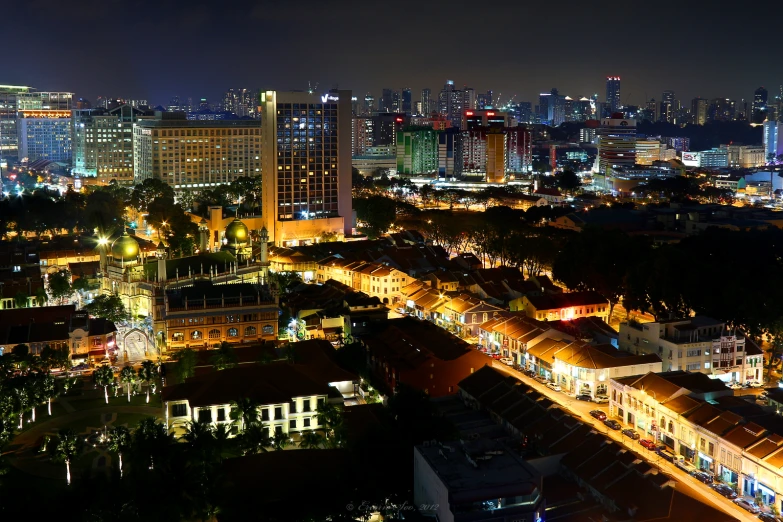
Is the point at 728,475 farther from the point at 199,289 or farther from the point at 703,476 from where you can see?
the point at 199,289

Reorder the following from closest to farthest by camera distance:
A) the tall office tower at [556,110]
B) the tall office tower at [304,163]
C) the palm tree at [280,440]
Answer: the palm tree at [280,440]
the tall office tower at [304,163]
the tall office tower at [556,110]

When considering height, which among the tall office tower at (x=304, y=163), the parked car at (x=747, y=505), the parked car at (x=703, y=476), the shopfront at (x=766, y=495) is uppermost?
the tall office tower at (x=304, y=163)

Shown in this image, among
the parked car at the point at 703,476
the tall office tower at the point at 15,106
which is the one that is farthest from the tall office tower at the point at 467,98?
the parked car at the point at 703,476

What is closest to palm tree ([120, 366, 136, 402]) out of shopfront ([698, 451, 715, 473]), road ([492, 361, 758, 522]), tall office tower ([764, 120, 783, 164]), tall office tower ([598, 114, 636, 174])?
road ([492, 361, 758, 522])

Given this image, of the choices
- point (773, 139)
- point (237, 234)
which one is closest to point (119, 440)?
point (237, 234)

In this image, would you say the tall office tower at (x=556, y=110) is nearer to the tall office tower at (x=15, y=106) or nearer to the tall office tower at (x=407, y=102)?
the tall office tower at (x=407, y=102)

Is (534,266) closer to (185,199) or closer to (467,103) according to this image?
(185,199)

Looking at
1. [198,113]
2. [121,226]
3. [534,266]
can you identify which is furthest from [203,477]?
[198,113]

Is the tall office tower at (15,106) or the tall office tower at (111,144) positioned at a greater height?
the tall office tower at (15,106)
